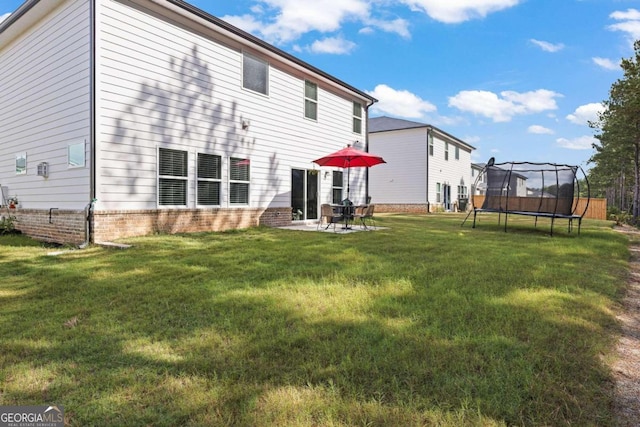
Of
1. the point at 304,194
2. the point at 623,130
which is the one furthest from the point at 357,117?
the point at 623,130

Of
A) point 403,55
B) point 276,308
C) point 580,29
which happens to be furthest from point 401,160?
point 276,308

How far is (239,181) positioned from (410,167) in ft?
54.6

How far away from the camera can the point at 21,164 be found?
386 inches

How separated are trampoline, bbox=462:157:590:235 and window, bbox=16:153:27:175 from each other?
13642 mm

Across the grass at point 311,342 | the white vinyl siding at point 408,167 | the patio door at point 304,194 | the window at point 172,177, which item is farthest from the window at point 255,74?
the white vinyl siding at point 408,167

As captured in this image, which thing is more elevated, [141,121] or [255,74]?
[255,74]

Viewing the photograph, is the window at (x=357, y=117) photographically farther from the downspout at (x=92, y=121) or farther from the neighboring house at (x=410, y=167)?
the downspout at (x=92, y=121)

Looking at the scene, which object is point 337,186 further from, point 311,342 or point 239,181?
point 311,342

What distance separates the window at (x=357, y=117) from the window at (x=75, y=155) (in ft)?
34.2

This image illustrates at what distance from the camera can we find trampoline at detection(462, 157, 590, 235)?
1030 centimetres

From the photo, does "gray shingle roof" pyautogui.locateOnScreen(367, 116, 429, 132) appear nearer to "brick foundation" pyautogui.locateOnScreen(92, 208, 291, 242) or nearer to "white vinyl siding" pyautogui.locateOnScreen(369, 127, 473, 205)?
"white vinyl siding" pyautogui.locateOnScreen(369, 127, 473, 205)

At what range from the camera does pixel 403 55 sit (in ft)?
71.1

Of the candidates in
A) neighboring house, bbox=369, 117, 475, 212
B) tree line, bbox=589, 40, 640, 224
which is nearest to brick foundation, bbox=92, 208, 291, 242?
tree line, bbox=589, 40, 640, 224

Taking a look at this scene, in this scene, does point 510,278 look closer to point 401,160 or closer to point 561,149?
point 401,160
